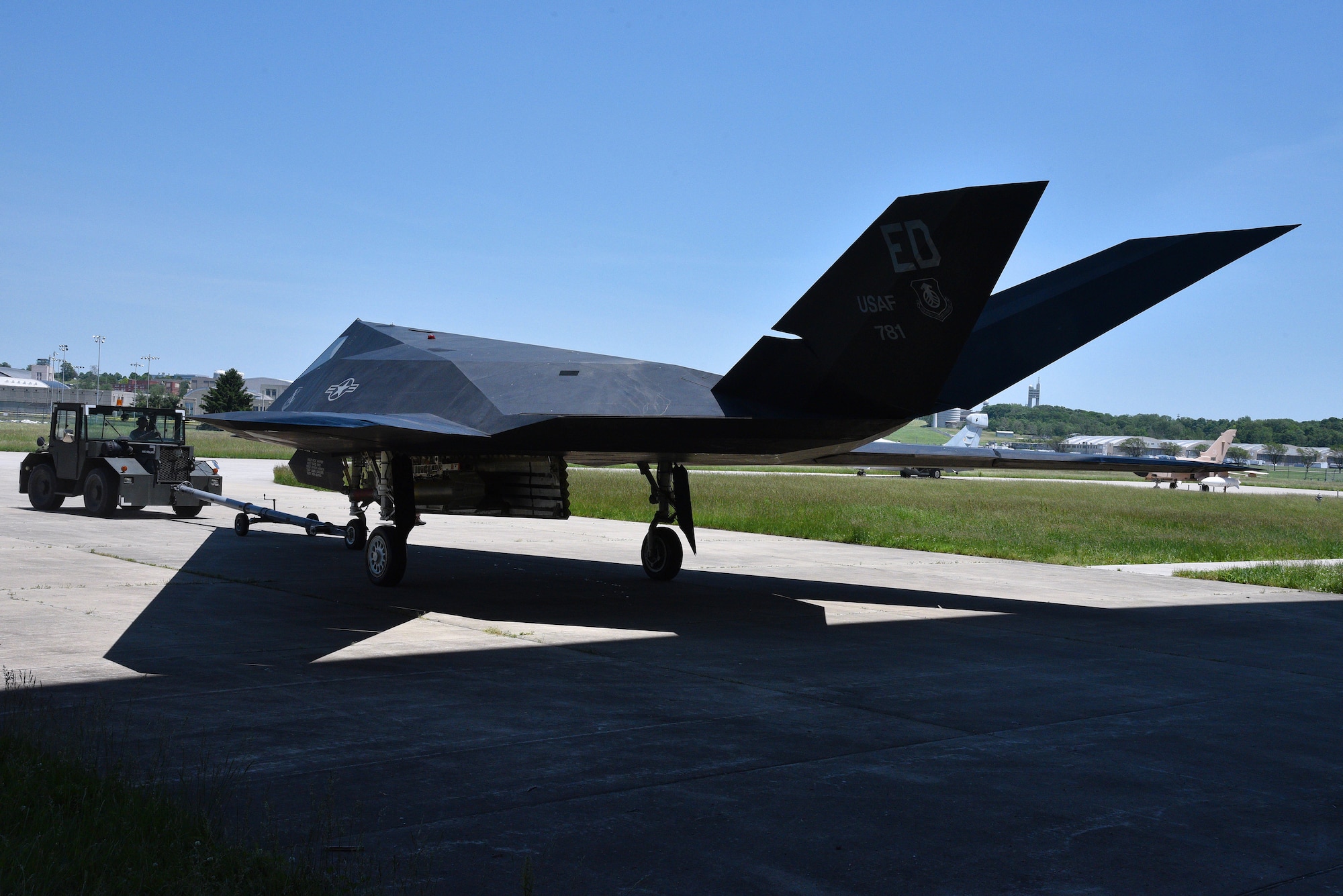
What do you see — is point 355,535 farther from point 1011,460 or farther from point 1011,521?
point 1011,521

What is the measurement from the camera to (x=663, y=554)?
14539mm

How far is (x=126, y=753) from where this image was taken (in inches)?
215

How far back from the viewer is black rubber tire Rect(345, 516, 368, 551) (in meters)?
17.2

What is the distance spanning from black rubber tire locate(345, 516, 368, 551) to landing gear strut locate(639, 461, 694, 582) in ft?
17.2

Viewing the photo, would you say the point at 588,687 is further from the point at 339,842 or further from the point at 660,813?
the point at 339,842

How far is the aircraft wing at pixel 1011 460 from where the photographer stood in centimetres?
1271

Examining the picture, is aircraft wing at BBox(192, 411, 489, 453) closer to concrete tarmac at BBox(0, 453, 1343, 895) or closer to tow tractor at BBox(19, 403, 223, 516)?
concrete tarmac at BBox(0, 453, 1343, 895)

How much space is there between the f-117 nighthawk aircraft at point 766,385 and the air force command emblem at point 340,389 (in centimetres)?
4

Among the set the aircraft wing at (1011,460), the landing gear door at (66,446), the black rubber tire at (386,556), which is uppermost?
the landing gear door at (66,446)

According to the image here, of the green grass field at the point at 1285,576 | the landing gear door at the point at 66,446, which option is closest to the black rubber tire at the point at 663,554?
the green grass field at the point at 1285,576

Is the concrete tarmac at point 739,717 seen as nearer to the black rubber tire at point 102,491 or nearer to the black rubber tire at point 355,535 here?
the black rubber tire at point 355,535

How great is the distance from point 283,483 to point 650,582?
27.4 meters

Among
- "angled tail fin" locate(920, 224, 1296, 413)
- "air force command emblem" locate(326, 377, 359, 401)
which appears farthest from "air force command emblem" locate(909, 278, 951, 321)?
"air force command emblem" locate(326, 377, 359, 401)

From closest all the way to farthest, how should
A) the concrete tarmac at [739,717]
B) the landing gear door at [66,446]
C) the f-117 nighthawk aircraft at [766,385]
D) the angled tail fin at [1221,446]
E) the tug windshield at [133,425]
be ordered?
the concrete tarmac at [739,717] → the f-117 nighthawk aircraft at [766,385] → the landing gear door at [66,446] → the tug windshield at [133,425] → the angled tail fin at [1221,446]
